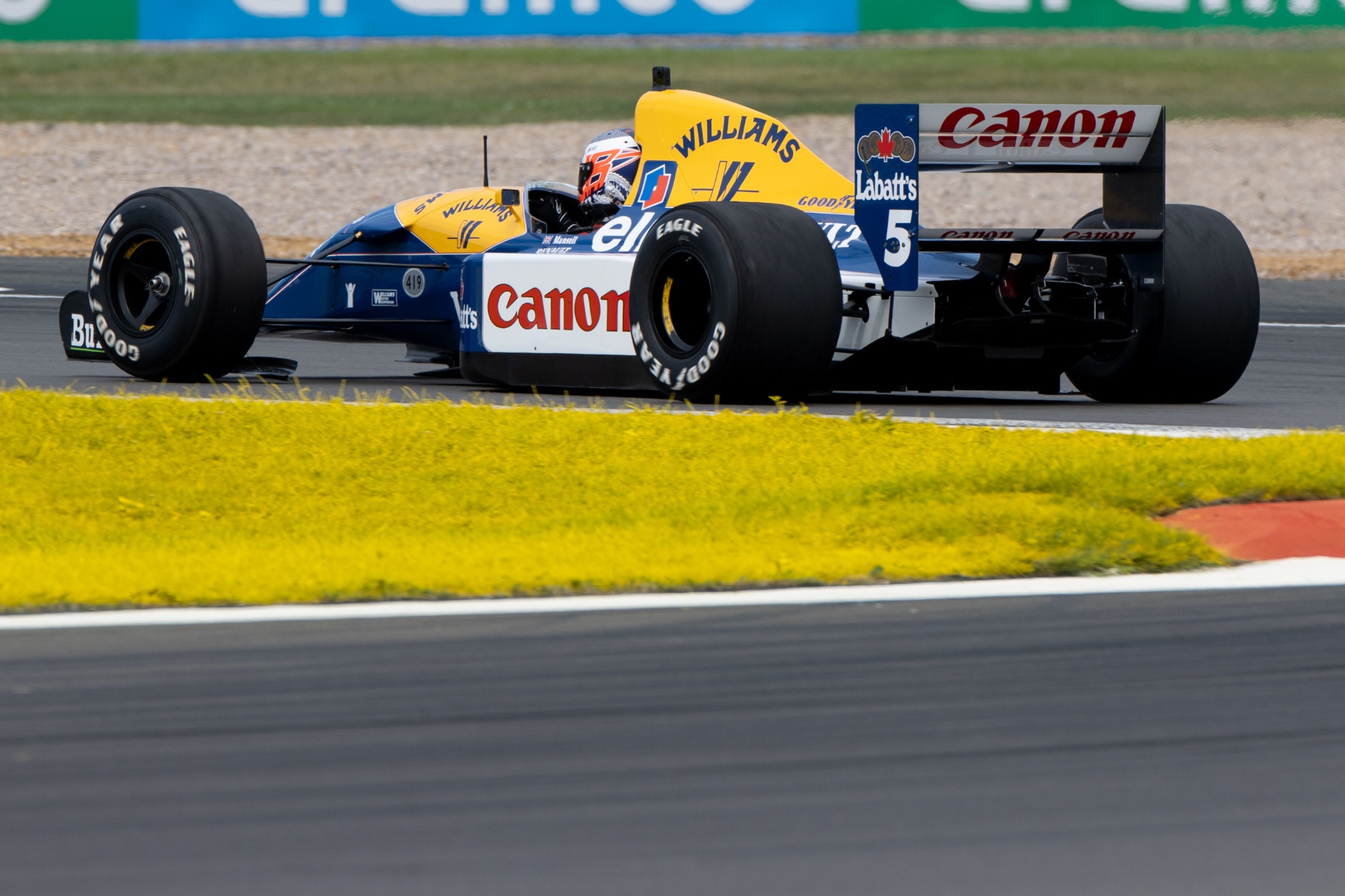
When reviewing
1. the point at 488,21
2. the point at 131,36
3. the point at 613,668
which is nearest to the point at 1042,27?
the point at 488,21

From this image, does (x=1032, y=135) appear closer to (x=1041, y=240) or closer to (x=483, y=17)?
(x=1041, y=240)

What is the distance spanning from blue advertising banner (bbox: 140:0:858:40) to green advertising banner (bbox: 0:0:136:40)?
0.48 metres

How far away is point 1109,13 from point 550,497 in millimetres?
24383

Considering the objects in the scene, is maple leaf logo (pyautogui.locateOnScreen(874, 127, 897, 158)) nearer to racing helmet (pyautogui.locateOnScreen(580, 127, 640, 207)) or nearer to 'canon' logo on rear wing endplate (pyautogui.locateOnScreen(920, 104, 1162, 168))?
'canon' logo on rear wing endplate (pyautogui.locateOnScreen(920, 104, 1162, 168))

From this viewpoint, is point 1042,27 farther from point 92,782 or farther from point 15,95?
point 92,782

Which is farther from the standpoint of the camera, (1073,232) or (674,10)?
(674,10)

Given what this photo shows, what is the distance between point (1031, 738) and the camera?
4.23 meters

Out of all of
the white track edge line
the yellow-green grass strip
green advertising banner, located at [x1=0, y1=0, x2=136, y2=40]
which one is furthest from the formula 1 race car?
green advertising banner, located at [x1=0, y1=0, x2=136, y2=40]

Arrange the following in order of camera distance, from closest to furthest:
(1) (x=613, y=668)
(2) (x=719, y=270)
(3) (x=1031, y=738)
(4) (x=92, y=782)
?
(4) (x=92, y=782) < (3) (x=1031, y=738) < (1) (x=613, y=668) < (2) (x=719, y=270)

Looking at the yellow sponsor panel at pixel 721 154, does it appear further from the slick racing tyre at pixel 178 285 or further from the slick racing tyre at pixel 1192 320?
the slick racing tyre at pixel 178 285

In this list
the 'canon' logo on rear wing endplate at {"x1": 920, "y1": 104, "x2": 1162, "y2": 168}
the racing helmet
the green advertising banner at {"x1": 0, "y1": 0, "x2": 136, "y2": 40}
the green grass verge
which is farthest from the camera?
the green grass verge

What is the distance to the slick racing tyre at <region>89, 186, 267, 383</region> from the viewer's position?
10.1 meters

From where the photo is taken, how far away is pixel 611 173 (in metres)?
10.4

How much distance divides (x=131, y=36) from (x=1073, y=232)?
21264mm
